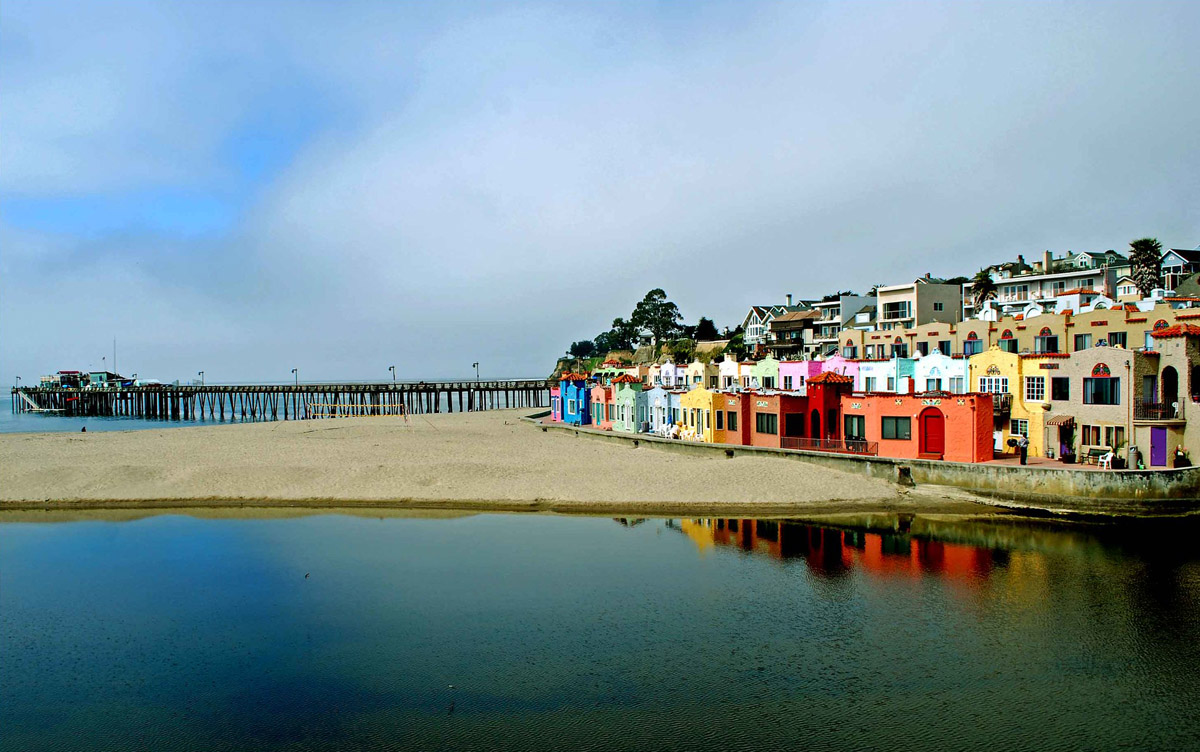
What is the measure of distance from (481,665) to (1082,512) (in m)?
26.8

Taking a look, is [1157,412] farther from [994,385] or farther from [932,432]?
[932,432]

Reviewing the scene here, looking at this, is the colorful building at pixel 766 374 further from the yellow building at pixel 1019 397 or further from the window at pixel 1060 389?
the window at pixel 1060 389

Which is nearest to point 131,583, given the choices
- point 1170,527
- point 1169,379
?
point 1170,527

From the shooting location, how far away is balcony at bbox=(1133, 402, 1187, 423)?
34.7 meters

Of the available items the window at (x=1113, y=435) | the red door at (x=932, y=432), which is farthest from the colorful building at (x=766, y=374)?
the window at (x=1113, y=435)

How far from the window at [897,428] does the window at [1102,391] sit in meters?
7.86

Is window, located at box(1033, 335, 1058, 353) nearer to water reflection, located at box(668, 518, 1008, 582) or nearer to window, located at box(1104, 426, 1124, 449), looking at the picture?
window, located at box(1104, 426, 1124, 449)

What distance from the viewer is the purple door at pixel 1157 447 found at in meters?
34.2

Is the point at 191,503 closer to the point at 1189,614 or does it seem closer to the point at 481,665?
the point at 481,665

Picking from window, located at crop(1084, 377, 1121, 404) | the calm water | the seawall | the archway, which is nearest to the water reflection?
the calm water

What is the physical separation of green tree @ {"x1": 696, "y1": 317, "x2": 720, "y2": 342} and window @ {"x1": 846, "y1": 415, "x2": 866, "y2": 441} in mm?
74292

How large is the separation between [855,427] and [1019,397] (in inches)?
316

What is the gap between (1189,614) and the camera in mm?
21969

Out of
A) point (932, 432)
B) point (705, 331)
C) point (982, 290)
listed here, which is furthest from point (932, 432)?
point (705, 331)
